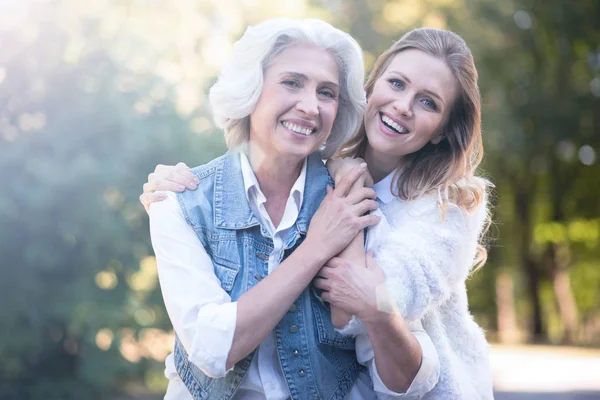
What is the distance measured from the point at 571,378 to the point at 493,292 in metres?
9.25

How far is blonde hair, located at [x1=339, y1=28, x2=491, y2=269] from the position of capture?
2469 millimetres

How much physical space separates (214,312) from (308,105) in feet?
2.20

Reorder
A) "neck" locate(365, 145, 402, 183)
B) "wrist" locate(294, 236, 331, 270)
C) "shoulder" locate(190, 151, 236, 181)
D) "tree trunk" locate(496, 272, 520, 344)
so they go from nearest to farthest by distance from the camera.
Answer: "wrist" locate(294, 236, 331, 270), "shoulder" locate(190, 151, 236, 181), "neck" locate(365, 145, 402, 183), "tree trunk" locate(496, 272, 520, 344)

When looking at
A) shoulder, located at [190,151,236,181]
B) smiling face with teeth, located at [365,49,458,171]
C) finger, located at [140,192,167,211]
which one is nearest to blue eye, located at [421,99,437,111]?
smiling face with teeth, located at [365,49,458,171]

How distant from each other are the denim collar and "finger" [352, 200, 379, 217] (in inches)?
5.8

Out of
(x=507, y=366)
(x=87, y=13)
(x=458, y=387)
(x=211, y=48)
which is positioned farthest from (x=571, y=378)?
(x=458, y=387)

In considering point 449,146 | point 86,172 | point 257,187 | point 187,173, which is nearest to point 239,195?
point 257,187

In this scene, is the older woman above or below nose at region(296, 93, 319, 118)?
below

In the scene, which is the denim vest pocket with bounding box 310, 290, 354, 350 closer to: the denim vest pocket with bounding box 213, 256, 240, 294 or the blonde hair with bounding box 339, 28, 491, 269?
the denim vest pocket with bounding box 213, 256, 240, 294

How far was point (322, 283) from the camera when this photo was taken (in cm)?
220

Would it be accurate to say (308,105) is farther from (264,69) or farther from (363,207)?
(363,207)

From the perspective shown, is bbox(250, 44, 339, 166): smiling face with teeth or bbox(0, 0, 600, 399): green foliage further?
bbox(0, 0, 600, 399): green foliage

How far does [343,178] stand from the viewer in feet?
7.88

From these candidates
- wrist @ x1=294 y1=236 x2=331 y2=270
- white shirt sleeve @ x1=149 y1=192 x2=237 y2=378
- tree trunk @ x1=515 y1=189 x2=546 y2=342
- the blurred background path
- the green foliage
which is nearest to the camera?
white shirt sleeve @ x1=149 y1=192 x2=237 y2=378
